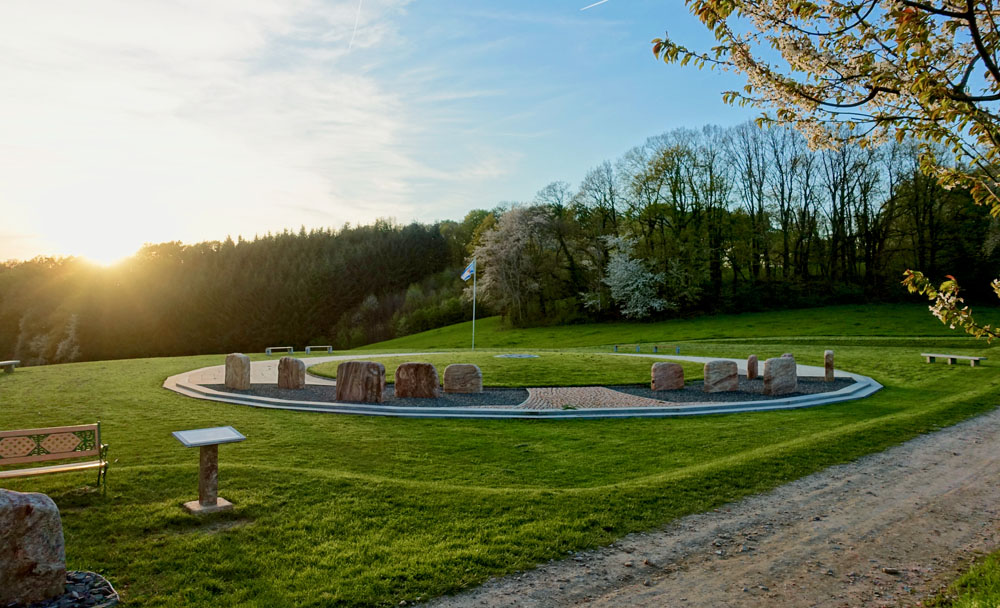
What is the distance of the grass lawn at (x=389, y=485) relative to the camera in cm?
509

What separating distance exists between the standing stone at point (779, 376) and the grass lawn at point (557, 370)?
283 cm

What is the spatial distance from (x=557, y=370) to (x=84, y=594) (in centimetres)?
1524

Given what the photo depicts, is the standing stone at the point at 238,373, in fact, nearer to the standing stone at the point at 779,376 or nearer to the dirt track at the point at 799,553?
the dirt track at the point at 799,553

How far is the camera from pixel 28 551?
443cm

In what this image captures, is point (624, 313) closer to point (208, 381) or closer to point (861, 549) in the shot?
point (208, 381)

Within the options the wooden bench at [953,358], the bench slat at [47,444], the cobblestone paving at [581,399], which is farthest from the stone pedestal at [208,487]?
the wooden bench at [953,358]

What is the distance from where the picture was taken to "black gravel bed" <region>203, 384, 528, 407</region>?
46.6 feet

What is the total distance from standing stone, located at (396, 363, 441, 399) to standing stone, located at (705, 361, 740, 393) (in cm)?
749

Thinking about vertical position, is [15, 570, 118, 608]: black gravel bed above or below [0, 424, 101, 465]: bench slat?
below

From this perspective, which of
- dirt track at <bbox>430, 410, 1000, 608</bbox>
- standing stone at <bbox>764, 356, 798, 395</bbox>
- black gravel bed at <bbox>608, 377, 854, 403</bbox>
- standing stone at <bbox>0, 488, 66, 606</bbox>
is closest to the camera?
standing stone at <bbox>0, 488, 66, 606</bbox>

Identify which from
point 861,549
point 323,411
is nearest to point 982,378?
point 861,549

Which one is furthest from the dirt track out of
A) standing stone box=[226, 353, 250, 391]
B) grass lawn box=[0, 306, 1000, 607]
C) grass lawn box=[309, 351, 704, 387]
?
standing stone box=[226, 353, 250, 391]

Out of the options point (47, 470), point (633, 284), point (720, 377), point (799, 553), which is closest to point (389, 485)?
point (47, 470)

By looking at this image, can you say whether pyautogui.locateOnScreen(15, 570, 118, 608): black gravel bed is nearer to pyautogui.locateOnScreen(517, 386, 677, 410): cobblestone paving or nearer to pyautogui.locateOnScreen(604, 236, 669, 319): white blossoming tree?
pyautogui.locateOnScreen(517, 386, 677, 410): cobblestone paving
